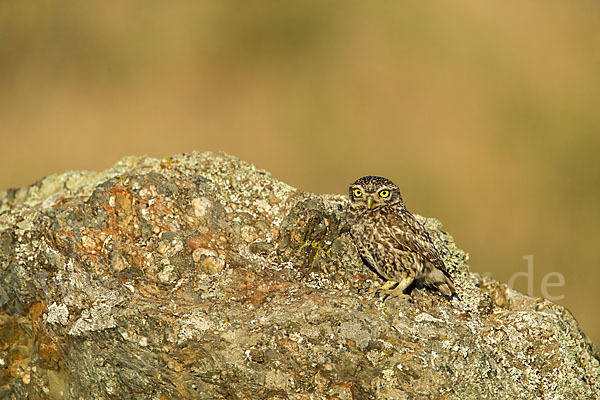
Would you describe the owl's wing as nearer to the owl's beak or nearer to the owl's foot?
the owl's beak

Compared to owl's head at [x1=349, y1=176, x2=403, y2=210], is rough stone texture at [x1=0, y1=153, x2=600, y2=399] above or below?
below

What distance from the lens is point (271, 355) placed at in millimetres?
5082

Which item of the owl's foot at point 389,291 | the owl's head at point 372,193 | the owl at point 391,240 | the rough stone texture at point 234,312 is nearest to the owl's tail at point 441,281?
the owl at point 391,240

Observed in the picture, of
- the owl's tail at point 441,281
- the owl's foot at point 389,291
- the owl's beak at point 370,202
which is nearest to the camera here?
the owl's foot at point 389,291

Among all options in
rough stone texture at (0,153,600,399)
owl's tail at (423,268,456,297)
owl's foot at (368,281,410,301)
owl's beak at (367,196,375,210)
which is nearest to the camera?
rough stone texture at (0,153,600,399)

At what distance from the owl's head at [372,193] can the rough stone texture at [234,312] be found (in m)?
0.31

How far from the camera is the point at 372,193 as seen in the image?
627cm

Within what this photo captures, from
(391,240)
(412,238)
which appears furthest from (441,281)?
(391,240)

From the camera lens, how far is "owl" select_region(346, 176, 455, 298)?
19.8 ft

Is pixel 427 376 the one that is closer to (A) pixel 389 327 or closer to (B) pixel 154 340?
(A) pixel 389 327

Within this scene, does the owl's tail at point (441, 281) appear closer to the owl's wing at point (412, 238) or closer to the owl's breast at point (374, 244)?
the owl's wing at point (412, 238)

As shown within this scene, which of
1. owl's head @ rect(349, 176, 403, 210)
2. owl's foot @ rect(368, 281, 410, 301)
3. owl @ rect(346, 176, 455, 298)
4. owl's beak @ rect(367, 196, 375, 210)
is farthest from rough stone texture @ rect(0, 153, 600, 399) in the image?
owl's beak @ rect(367, 196, 375, 210)

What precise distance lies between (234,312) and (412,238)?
6.11 ft

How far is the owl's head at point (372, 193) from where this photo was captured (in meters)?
6.27
